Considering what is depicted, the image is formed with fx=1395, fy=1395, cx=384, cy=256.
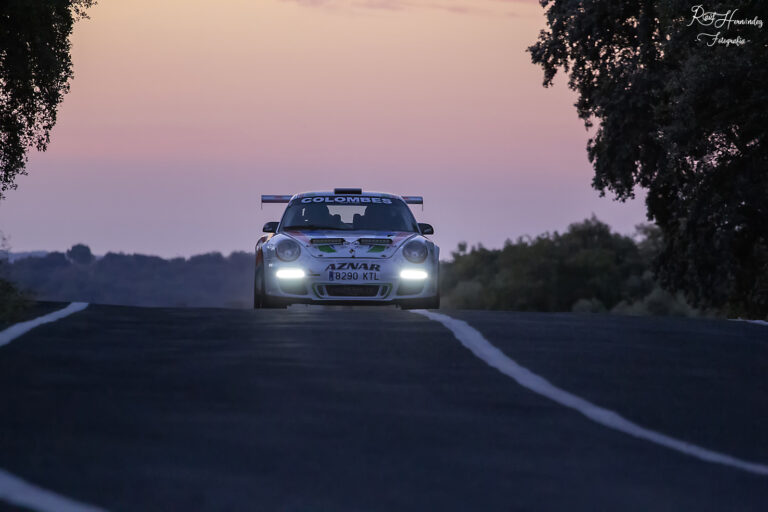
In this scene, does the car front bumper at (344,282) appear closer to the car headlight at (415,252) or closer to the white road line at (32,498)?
the car headlight at (415,252)

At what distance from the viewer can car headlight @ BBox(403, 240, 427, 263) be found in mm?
16578

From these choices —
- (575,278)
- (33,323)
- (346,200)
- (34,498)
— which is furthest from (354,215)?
(575,278)

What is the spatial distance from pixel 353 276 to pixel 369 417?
9.37 m

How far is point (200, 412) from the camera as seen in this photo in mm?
7098

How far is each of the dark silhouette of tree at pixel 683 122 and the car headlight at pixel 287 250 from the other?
1504 centimetres

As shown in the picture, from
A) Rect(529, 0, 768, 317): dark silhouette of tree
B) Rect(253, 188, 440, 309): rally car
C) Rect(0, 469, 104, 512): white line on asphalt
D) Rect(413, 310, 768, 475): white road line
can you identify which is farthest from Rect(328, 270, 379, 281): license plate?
Rect(529, 0, 768, 317): dark silhouette of tree

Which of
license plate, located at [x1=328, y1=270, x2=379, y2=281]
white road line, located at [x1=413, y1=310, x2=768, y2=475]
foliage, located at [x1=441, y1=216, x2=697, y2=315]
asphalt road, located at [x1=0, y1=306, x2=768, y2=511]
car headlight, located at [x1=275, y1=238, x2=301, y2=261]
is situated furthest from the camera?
foliage, located at [x1=441, y1=216, x2=697, y2=315]

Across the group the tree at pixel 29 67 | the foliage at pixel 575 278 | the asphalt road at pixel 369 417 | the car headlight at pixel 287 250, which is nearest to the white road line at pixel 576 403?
the asphalt road at pixel 369 417

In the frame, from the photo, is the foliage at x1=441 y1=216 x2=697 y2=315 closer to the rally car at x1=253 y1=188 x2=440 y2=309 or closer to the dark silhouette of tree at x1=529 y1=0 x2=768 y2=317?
the dark silhouette of tree at x1=529 y1=0 x2=768 y2=317

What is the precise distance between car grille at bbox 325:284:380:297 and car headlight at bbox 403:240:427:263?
1.73 ft

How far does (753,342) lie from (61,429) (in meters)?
6.20

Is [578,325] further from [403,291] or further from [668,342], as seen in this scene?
[403,291]

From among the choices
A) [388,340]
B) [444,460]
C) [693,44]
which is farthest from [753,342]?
[693,44]

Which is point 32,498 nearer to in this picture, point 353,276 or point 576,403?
point 576,403
